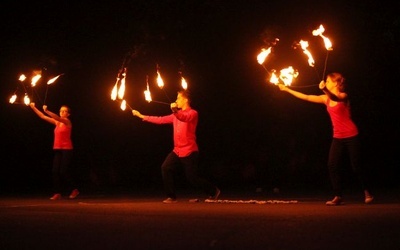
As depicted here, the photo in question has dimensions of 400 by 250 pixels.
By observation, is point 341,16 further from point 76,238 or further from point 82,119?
point 76,238

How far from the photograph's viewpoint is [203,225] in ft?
32.5

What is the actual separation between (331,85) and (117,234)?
17.6ft

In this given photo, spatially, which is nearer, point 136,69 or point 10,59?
point 136,69

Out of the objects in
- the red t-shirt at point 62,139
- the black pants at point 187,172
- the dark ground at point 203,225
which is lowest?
the dark ground at point 203,225

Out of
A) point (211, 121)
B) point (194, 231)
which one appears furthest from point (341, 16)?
point (194, 231)

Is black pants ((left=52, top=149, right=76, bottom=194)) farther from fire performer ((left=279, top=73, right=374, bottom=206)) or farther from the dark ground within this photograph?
fire performer ((left=279, top=73, right=374, bottom=206))

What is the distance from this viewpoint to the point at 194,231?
931 centimetres

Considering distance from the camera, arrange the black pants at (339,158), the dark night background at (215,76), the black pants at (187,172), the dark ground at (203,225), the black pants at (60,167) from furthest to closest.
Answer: the dark night background at (215,76) → the black pants at (60,167) → the black pants at (187,172) → the black pants at (339,158) → the dark ground at (203,225)

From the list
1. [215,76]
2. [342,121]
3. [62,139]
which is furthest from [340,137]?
[215,76]

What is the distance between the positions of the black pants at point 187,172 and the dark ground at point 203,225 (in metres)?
0.62

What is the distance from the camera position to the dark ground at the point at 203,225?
8318 millimetres

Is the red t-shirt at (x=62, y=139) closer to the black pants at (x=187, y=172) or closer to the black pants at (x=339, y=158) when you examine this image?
the black pants at (x=187, y=172)

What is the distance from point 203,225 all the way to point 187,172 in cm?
439

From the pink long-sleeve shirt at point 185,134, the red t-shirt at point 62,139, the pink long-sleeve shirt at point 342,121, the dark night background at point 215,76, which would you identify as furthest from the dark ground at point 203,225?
the dark night background at point 215,76
